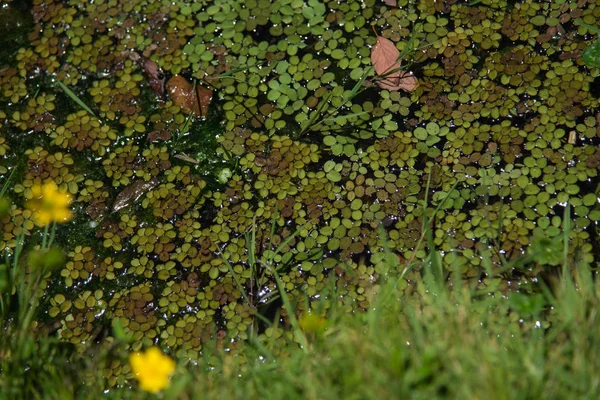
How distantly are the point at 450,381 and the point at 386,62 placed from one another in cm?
151

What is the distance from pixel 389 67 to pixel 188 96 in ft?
2.88

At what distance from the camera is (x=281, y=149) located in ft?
8.43

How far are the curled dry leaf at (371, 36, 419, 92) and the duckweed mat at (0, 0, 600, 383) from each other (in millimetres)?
23

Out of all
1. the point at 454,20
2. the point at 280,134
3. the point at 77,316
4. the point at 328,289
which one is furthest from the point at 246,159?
the point at 454,20

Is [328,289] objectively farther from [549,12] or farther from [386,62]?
[549,12]

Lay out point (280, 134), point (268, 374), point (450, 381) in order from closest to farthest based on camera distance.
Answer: point (450, 381) → point (268, 374) → point (280, 134)

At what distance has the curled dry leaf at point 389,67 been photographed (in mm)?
2645

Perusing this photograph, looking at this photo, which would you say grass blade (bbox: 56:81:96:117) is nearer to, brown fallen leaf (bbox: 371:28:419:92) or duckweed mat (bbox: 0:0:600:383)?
duckweed mat (bbox: 0:0:600:383)

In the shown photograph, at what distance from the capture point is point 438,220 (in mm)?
2371

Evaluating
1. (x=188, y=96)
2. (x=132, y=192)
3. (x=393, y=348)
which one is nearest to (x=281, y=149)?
(x=188, y=96)

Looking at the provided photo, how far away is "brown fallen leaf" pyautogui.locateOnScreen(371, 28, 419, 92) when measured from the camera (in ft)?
8.68

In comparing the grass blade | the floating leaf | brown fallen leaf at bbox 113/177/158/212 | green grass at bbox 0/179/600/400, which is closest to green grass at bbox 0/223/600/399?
green grass at bbox 0/179/600/400

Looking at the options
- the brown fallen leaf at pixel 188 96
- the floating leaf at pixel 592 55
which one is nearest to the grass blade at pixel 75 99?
the brown fallen leaf at pixel 188 96

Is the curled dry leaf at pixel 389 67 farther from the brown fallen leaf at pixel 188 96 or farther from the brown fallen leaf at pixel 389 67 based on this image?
the brown fallen leaf at pixel 188 96
